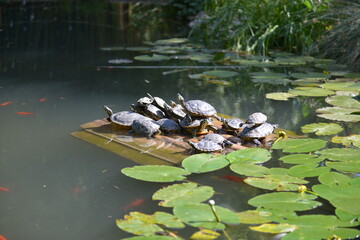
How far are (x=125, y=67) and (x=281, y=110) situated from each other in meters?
1.86

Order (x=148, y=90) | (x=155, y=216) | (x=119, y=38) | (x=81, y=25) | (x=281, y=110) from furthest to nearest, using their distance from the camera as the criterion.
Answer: (x=81, y=25)
(x=119, y=38)
(x=148, y=90)
(x=281, y=110)
(x=155, y=216)

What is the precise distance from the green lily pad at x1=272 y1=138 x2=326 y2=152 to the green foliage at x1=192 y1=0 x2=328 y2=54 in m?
2.74

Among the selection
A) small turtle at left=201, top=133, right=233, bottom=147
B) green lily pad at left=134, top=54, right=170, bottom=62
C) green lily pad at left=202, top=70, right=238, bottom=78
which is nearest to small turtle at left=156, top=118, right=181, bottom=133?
small turtle at left=201, top=133, right=233, bottom=147

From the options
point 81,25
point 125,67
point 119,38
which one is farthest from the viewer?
point 81,25

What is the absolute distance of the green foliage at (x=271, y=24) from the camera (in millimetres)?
5125

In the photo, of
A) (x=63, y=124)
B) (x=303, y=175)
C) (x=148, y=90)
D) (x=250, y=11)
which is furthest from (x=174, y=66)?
(x=303, y=175)

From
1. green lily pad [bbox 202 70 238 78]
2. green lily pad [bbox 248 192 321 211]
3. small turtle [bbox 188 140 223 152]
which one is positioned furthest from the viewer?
green lily pad [bbox 202 70 238 78]

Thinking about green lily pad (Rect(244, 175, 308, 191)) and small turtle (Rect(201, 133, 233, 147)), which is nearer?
green lily pad (Rect(244, 175, 308, 191))

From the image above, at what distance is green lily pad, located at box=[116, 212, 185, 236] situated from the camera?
157 centimetres

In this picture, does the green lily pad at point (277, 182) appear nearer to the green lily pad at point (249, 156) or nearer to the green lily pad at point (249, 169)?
the green lily pad at point (249, 169)

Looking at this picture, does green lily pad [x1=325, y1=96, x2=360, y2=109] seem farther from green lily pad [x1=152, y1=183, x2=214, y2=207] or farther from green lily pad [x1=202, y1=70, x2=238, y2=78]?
green lily pad [x1=152, y1=183, x2=214, y2=207]

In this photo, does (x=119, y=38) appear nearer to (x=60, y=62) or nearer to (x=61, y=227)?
(x=60, y=62)

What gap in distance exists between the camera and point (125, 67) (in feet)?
14.8

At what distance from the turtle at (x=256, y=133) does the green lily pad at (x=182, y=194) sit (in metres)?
0.62
